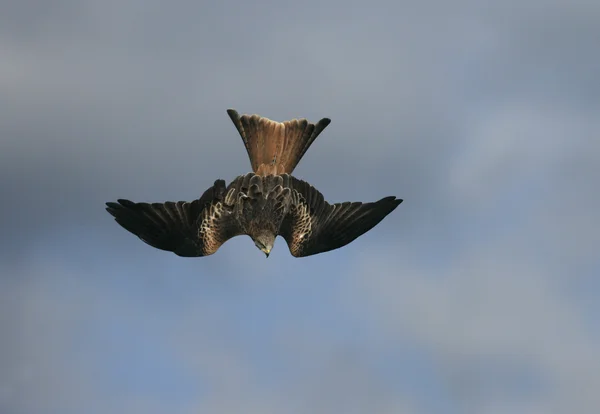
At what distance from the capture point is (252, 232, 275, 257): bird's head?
99.0 ft

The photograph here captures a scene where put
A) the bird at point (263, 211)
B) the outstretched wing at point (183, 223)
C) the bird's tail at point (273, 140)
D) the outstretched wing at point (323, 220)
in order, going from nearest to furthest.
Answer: the bird at point (263, 211)
the outstretched wing at point (183, 223)
the bird's tail at point (273, 140)
the outstretched wing at point (323, 220)

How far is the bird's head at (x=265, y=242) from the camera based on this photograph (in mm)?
30172

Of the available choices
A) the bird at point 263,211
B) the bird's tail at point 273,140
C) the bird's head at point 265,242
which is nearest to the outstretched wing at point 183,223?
the bird at point 263,211

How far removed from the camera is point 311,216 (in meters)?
31.4

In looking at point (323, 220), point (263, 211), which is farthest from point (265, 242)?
point (323, 220)

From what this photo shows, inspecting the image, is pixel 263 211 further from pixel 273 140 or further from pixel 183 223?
pixel 183 223

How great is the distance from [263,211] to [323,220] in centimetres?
219

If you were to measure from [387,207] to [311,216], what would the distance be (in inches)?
76.4

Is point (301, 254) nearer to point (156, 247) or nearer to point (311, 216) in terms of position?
point (311, 216)

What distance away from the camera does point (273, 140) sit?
31000 mm

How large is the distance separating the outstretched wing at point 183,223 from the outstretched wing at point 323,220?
4.15ft

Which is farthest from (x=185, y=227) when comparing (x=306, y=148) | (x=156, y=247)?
(x=306, y=148)

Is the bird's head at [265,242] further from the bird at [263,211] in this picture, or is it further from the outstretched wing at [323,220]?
the outstretched wing at [323,220]

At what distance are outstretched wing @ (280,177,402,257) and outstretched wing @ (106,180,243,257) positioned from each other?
49.8 inches
